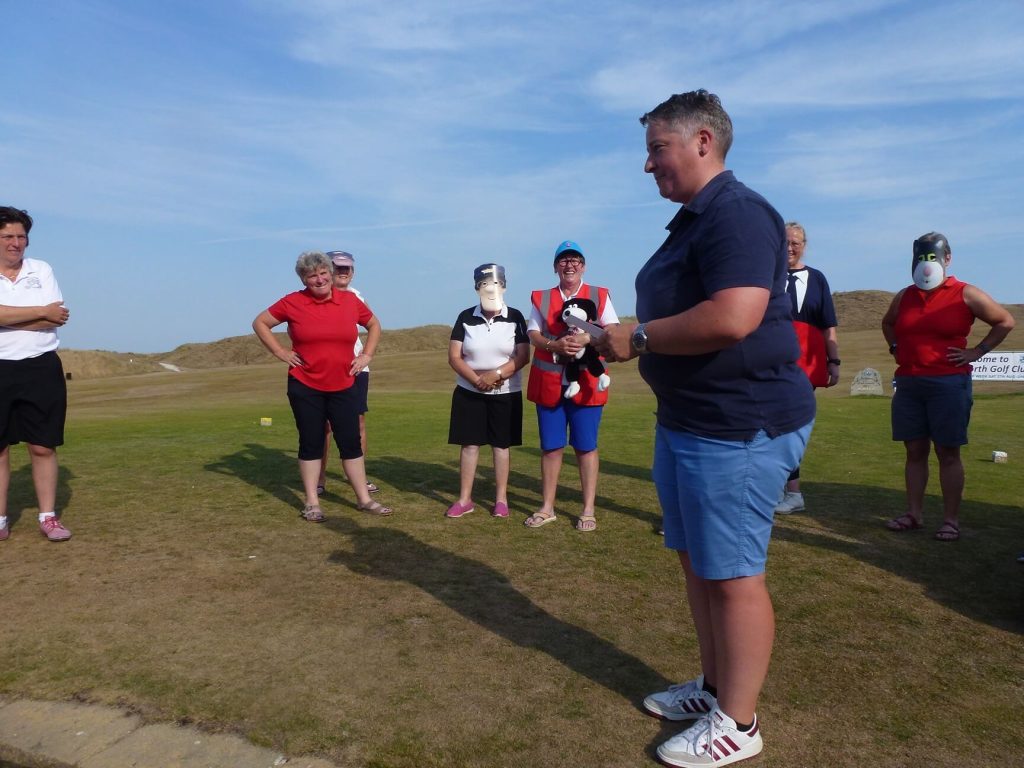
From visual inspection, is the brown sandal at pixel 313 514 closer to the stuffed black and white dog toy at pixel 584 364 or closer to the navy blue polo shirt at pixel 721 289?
the stuffed black and white dog toy at pixel 584 364

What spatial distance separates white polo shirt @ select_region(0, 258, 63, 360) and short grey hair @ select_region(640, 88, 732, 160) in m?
4.60

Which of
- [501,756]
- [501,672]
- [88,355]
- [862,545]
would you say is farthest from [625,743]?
[88,355]

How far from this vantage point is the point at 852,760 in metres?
2.81

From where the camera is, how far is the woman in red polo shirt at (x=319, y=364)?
6.43m

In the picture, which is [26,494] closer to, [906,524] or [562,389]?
[562,389]

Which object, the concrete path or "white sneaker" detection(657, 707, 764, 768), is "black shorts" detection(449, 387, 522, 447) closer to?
the concrete path

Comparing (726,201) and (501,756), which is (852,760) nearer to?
(501,756)

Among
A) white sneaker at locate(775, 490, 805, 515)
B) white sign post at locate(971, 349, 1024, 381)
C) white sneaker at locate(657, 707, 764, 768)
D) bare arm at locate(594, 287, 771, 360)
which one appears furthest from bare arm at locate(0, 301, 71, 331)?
white sign post at locate(971, 349, 1024, 381)

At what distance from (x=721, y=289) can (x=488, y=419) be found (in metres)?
4.16

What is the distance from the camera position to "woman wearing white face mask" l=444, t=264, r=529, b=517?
256 inches

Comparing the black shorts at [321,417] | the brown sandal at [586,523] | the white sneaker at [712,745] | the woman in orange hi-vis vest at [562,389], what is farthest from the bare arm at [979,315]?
the black shorts at [321,417]

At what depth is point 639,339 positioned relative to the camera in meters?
2.77

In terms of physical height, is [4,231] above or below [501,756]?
above

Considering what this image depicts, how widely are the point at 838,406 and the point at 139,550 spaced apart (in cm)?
1385
